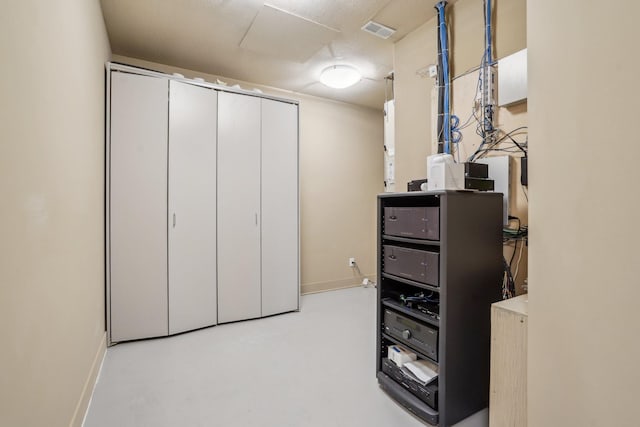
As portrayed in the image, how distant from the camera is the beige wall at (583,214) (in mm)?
950

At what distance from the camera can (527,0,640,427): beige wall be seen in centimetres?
95

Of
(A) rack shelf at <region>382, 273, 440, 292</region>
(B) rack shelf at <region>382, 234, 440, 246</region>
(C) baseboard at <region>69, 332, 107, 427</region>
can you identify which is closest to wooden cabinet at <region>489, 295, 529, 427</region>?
(A) rack shelf at <region>382, 273, 440, 292</region>

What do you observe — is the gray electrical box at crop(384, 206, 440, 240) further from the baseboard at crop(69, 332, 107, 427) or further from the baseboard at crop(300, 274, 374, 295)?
the baseboard at crop(300, 274, 374, 295)

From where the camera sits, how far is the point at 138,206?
2.60 meters

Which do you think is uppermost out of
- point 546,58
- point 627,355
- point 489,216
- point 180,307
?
point 546,58

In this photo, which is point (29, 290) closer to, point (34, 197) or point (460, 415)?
point (34, 197)

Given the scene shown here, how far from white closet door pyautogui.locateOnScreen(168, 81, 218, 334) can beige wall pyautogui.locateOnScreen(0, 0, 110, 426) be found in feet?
2.47

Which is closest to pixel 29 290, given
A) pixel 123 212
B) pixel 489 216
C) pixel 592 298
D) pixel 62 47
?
pixel 62 47

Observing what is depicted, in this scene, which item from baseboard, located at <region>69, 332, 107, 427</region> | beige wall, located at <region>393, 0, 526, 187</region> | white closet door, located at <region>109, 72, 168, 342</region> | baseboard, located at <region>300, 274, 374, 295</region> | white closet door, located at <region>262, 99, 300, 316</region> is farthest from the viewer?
baseboard, located at <region>300, 274, 374, 295</region>

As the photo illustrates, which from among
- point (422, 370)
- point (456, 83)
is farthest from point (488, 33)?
point (422, 370)

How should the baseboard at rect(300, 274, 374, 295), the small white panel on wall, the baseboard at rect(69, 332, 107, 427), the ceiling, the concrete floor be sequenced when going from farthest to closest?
1. the baseboard at rect(300, 274, 374, 295)
2. the ceiling
3. the small white panel on wall
4. the concrete floor
5. the baseboard at rect(69, 332, 107, 427)

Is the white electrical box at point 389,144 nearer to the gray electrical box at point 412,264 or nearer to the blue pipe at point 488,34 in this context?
the blue pipe at point 488,34

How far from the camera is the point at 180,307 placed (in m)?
2.75

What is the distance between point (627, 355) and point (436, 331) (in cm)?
74
